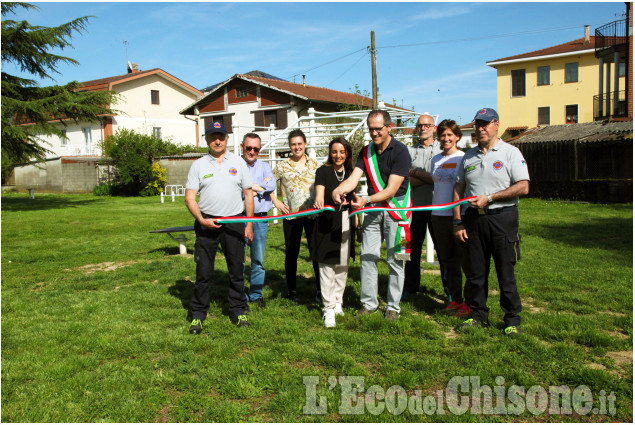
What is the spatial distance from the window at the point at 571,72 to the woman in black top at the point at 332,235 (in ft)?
111

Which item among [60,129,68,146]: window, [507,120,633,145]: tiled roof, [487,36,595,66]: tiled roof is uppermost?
[487,36,595,66]: tiled roof

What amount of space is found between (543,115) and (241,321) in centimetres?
3466

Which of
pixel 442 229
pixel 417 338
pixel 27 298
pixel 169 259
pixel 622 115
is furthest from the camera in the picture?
pixel 622 115

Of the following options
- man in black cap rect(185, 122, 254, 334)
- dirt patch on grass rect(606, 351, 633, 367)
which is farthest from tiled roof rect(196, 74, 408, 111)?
dirt patch on grass rect(606, 351, 633, 367)

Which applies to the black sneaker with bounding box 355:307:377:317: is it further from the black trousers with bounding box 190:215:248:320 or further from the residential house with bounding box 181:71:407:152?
the residential house with bounding box 181:71:407:152

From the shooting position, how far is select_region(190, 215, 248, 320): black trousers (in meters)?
4.90

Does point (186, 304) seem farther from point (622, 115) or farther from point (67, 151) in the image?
point (67, 151)

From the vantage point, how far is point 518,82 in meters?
34.8

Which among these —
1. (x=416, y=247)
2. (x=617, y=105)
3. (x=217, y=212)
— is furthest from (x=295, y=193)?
(x=617, y=105)

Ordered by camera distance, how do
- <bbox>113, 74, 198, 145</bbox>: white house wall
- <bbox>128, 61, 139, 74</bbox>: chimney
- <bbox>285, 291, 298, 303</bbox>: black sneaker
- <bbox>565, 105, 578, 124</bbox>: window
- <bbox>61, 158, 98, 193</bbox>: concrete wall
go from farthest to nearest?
<bbox>128, 61, 139, 74</bbox>: chimney
<bbox>113, 74, 198, 145</bbox>: white house wall
<bbox>565, 105, 578, 124</bbox>: window
<bbox>61, 158, 98, 193</bbox>: concrete wall
<bbox>285, 291, 298, 303</bbox>: black sneaker

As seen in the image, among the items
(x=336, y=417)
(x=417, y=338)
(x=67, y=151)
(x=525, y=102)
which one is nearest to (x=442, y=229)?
(x=417, y=338)

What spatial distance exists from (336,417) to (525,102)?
35.9 metres

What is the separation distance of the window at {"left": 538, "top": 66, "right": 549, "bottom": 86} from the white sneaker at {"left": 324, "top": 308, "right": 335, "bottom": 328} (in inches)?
1357

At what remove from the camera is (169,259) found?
28.2ft
